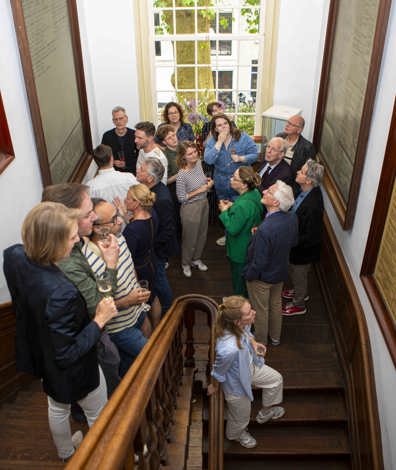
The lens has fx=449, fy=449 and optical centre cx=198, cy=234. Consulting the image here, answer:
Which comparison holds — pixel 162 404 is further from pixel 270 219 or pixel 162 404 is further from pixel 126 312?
pixel 270 219

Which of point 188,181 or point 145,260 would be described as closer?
point 145,260

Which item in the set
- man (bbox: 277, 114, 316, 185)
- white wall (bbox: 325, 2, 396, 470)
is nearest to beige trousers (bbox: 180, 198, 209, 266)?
man (bbox: 277, 114, 316, 185)

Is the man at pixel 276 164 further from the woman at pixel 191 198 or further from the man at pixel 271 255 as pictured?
the man at pixel 271 255

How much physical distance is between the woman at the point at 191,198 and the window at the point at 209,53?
2.22 m

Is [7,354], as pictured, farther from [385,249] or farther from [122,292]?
[385,249]

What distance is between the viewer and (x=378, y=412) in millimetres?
3070

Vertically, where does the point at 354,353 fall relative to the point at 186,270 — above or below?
above

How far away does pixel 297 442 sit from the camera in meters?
3.69

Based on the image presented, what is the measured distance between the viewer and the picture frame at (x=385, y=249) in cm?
289

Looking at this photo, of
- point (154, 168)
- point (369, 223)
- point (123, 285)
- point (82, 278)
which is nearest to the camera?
point (82, 278)

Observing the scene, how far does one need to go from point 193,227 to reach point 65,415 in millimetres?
2674

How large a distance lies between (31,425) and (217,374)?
1248mm

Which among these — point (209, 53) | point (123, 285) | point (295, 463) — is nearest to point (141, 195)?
point (123, 285)

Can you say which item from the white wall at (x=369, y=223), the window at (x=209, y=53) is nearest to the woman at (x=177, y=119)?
the window at (x=209, y=53)
